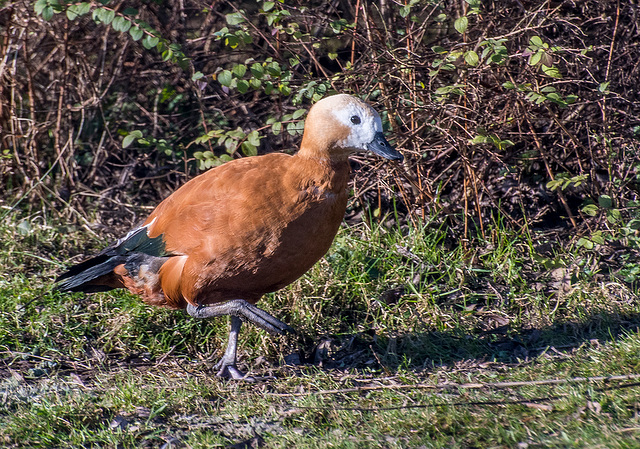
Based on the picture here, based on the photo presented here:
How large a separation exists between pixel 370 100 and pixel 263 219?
170 cm

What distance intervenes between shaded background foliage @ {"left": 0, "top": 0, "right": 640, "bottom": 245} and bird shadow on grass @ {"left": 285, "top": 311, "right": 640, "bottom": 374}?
0.69m

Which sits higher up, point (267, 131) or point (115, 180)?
point (267, 131)

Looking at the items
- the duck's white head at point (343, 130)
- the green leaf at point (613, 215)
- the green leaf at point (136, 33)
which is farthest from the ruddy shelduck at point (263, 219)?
the green leaf at point (613, 215)

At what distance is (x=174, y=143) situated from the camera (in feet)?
19.1

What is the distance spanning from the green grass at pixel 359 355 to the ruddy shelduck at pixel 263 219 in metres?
0.45

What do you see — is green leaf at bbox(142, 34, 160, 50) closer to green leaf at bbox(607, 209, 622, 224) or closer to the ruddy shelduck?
the ruddy shelduck

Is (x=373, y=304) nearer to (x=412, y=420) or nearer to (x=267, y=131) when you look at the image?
(x=412, y=420)

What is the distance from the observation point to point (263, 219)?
326cm

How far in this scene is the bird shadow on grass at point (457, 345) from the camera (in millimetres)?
3701

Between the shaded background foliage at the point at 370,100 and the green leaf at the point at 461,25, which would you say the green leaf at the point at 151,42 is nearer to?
the shaded background foliage at the point at 370,100

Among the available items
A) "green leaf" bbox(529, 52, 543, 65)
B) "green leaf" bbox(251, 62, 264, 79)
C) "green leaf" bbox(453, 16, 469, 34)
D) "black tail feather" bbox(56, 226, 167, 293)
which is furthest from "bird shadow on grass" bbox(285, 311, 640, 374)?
"green leaf" bbox(453, 16, 469, 34)

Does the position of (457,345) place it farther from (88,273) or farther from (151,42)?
(151,42)

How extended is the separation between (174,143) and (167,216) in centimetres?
227

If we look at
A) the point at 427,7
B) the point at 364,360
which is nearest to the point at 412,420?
the point at 364,360
